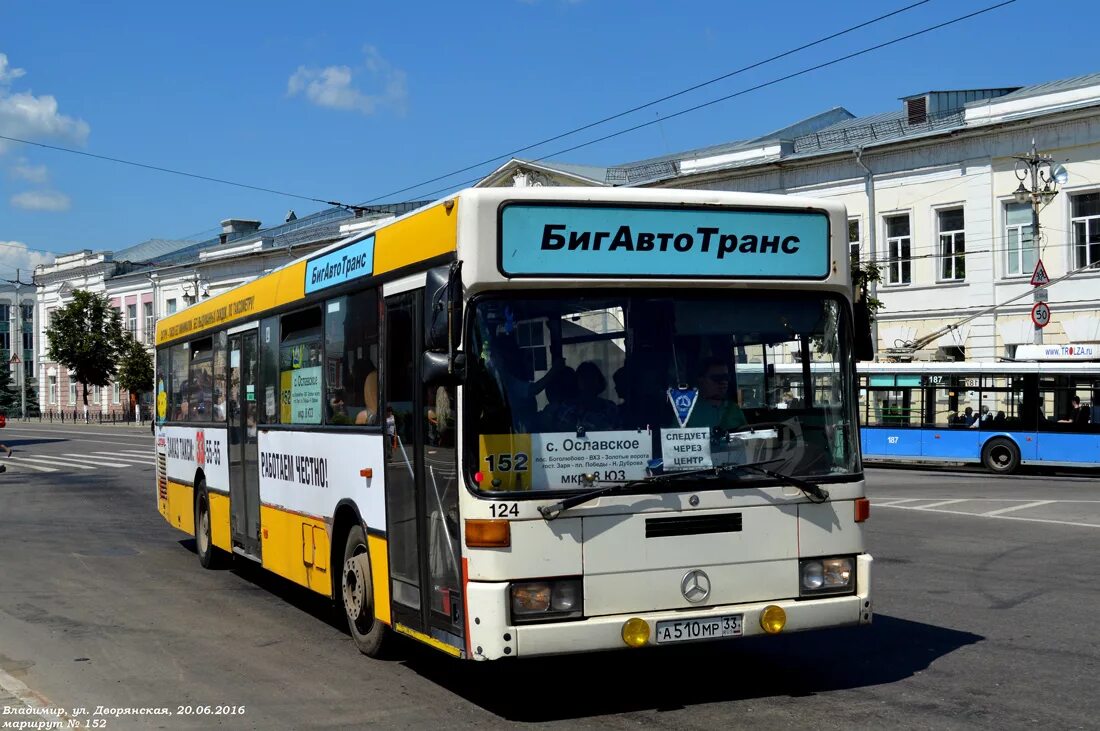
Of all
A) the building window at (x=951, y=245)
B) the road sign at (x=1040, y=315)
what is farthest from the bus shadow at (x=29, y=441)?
the road sign at (x=1040, y=315)

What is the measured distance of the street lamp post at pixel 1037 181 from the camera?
117ft

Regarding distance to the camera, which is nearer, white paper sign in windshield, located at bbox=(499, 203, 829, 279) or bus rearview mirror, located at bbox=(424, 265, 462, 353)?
bus rearview mirror, located at bbox=(424, 265, 462, 353)

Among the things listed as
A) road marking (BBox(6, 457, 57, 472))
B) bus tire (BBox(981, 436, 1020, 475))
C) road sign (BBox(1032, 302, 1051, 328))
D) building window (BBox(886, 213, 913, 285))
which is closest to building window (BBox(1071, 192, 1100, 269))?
road sign (BBox(1032, 302, 1051, 328))

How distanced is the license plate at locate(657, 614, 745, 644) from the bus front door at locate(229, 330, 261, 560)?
18.0 ft

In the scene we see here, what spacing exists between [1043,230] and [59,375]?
270ft

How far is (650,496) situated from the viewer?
6859 mm

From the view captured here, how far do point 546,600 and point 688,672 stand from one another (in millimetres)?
1755

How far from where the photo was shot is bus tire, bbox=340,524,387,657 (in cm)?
851

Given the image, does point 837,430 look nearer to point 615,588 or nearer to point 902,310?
point 615,588

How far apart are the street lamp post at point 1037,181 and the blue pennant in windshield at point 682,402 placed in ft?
100

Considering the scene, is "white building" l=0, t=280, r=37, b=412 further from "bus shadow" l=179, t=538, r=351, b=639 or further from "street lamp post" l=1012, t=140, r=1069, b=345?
"bus shadow" l=179, t=538, r=351, b=639

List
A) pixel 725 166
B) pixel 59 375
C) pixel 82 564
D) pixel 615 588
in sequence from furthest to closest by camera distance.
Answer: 1. pixel 59 375
2. pixel 725 166
3. pixel 82 564
4. pixel 615 588

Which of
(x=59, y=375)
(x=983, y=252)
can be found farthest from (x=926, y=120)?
(x=59, y=375)

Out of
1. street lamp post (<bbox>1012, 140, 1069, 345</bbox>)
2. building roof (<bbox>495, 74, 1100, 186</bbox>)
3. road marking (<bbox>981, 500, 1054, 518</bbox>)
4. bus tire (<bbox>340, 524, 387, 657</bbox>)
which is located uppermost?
building roof (<bbox>495, 74, 1100, 186</bbox>)
